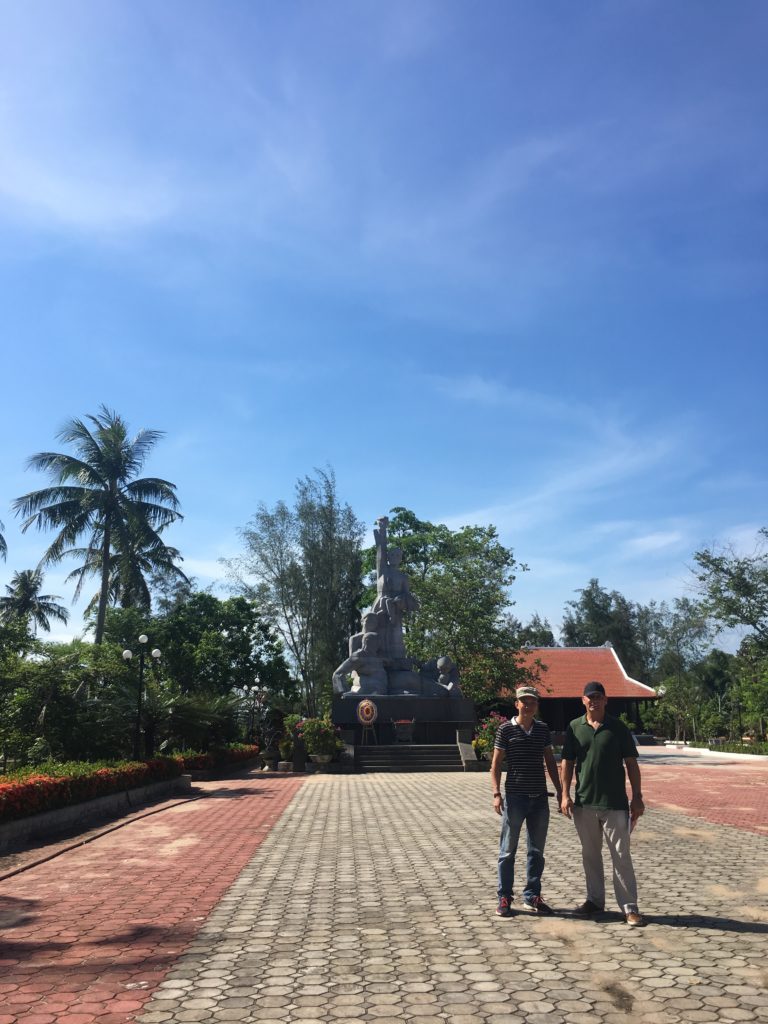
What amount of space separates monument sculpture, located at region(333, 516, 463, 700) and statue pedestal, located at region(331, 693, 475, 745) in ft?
0.85

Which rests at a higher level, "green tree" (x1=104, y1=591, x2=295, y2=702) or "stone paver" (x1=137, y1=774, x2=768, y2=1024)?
"green tree" (x1=104, y1=591, x2=295, y2=702)

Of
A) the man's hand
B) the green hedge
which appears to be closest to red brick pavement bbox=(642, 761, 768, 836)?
the green hedge

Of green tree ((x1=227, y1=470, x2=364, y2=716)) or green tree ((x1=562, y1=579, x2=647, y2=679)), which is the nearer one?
green tree ((x1=227, y1=470, x2=364, y2=716))

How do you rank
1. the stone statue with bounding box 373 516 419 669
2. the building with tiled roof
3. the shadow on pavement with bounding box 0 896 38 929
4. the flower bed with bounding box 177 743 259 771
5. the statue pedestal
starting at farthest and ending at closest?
the building with tiled roof → the stone statue with bounding box 373 516 419 669 → the statue pedestal → the flower bed with bounding box 177 743 259 771 → the shadow on pavement with bounding box 0 896 38 929

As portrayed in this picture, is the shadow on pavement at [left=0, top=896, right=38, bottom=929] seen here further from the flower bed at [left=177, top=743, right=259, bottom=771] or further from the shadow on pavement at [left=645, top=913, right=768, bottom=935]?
the flower bed at [left=177, top=743, right=259, bottom=771]

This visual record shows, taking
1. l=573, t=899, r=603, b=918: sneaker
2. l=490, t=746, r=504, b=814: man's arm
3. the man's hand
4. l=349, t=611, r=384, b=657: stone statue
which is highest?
l=349, t=611, r=384, b=657: stone statue

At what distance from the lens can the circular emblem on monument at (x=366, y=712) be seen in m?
23.3

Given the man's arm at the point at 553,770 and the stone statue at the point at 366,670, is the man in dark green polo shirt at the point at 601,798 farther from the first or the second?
the stone statue at the point at 366,670

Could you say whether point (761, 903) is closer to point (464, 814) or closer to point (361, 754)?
point (464, 814)

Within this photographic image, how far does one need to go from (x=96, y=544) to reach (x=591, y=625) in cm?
4556

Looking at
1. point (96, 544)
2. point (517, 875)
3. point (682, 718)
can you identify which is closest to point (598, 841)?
point (517, 875)

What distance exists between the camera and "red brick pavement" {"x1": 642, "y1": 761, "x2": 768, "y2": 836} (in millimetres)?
11542

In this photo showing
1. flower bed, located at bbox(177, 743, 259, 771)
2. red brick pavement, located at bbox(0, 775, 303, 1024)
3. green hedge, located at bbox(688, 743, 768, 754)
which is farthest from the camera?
green hedge, located at bbox(688, 743, 768, 754)

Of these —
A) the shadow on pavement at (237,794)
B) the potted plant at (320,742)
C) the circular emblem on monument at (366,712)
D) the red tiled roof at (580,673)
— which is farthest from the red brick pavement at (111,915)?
the red tiled roof at (580,673)
